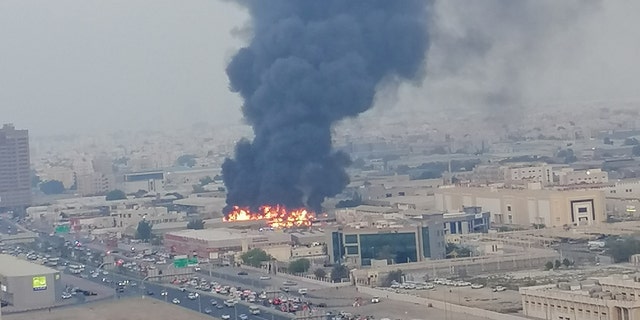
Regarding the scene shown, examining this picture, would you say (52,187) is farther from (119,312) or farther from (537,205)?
(119,312)

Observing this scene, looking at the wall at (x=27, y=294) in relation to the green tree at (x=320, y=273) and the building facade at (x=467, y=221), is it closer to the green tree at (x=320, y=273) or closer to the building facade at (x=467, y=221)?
the green tree at (x=320, y=273)

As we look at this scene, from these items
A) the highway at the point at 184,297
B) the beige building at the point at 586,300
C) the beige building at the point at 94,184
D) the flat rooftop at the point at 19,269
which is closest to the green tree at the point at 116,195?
the beige building at the point at 94,184

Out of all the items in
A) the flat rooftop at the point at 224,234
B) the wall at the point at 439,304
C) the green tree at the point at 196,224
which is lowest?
the wall at the point at 439,304

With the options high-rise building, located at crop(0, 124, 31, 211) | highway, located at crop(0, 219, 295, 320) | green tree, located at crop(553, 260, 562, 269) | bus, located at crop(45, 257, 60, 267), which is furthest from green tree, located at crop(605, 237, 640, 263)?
high-rise building, located at crop(0, 124, 31, 211)

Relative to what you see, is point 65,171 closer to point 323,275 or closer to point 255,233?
point 255,233

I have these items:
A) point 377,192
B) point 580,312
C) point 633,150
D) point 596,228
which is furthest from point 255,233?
point 633,150

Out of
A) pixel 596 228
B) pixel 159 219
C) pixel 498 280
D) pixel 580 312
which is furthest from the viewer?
pixel 159 219

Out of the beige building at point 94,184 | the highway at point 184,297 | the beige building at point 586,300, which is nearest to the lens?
the beige building at point 586,300
